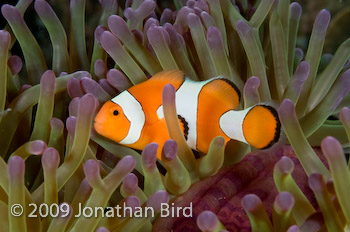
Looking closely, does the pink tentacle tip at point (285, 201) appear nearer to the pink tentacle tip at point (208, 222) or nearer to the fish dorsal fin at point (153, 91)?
the pink tentacle tip at point (208, 222)

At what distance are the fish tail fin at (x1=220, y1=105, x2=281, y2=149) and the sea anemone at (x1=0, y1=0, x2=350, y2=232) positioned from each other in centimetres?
3

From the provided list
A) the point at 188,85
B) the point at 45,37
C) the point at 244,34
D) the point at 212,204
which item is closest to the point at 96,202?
the point at 212,204

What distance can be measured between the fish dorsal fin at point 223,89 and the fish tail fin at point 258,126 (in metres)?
0.08

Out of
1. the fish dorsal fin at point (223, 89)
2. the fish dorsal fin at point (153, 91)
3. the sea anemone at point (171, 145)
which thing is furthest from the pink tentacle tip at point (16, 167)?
the fish dorsal fin at point (223, 89)

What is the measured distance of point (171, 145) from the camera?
1.03 m

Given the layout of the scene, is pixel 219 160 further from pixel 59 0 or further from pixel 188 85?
pixel 59 0

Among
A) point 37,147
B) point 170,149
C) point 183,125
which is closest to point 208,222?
point 170,149

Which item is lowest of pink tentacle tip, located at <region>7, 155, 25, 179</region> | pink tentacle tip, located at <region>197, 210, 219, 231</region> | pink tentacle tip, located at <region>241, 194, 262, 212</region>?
pink tentacle tip, located at <region>241, 194, 262, 212</region>

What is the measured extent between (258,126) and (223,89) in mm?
178

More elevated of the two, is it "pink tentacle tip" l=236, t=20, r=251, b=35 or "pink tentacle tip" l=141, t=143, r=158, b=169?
"pink tentacle tip" l=236, t=20, r=251, b=35

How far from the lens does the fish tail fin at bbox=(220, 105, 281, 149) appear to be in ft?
3.46

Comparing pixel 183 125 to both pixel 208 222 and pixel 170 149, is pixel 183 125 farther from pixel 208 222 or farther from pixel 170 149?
pixel 208 222

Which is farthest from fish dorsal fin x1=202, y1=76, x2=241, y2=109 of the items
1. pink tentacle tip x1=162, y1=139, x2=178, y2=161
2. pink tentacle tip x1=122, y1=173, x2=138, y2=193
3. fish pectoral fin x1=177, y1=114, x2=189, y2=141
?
pink tentacle tip x1=122, y1=173, x2=138, y2=193

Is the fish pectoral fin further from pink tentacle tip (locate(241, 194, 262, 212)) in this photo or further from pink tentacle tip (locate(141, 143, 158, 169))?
pink tentacle tip (locate(241, 194, 262, 212))
